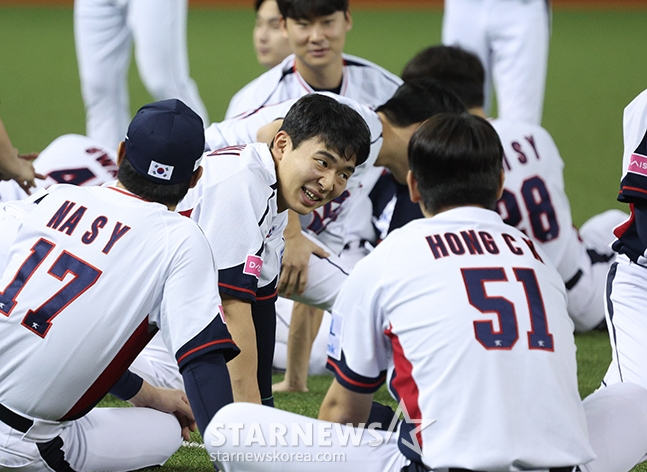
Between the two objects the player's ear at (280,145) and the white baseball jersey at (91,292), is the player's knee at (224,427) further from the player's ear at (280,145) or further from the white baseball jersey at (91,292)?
the player's ear at (280,145)

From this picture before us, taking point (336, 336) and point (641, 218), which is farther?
point (641, 218)

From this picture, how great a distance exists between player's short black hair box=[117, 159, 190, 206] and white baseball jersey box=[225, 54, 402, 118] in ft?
6.81

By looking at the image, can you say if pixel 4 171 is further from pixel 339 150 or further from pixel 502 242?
pixel 502 242

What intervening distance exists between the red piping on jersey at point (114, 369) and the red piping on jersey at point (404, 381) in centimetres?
60

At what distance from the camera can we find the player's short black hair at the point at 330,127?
302 cm

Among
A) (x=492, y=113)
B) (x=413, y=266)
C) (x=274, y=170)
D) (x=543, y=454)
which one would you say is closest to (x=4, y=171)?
(x=274, y=170)

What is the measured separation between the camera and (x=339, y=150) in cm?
302

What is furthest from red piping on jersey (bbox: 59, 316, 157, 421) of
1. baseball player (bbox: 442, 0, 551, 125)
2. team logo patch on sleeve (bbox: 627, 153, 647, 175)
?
baseball player (bbox: 442, 0, 551, 125)

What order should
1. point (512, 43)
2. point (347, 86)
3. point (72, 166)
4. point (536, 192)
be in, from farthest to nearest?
point (512, 43)
point (536, 192)
point (347, 86)
point (72, 166)

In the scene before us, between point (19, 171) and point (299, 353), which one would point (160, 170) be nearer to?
point (19, 171)

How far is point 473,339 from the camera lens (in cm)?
222

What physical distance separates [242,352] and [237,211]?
38 cm

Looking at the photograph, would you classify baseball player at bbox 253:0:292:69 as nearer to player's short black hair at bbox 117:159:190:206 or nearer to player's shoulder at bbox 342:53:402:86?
player's shoulder at bbox 342:53:402:86

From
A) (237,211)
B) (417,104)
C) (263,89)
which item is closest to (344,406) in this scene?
(237,211)
